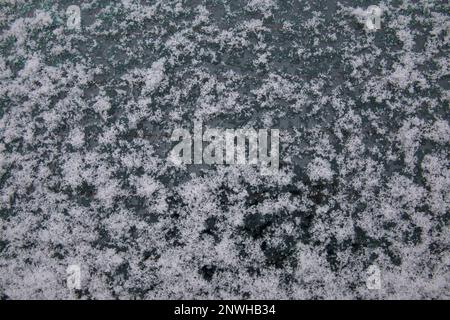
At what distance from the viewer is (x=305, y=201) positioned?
103 centimetres

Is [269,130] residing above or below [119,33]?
below

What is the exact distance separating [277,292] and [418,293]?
0.37 meters

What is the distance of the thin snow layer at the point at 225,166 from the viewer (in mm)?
982

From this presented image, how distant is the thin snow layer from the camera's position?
3.22 feet

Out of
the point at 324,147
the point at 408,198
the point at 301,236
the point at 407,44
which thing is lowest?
the point at 301,236

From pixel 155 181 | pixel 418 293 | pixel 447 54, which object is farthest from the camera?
pixel 447 54

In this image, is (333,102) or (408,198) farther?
(333,102)

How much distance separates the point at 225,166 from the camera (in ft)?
3.51

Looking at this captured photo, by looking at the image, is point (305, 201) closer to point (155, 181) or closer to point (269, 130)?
point (269, 130)

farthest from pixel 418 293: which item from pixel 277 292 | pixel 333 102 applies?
pixel 333 102

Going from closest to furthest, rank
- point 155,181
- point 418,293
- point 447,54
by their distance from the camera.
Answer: point 418,293
point 155,181
point 447,54
